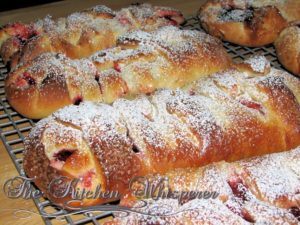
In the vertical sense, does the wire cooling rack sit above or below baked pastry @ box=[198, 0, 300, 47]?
below

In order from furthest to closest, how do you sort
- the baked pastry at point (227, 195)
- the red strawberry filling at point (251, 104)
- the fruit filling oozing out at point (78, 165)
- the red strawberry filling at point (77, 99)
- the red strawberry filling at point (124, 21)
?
the red strawberry filling at point (124, 21) < the red strawberry filling at point (77, 99) < the red strawberry filling at point (251, 104) < the fruit filling oozing out at point (78, 165) < the baked pastry at point (227, 195)

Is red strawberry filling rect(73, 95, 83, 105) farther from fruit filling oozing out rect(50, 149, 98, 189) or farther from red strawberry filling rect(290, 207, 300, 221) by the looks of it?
red strawberry filling rect(290, 207, 300, 221)

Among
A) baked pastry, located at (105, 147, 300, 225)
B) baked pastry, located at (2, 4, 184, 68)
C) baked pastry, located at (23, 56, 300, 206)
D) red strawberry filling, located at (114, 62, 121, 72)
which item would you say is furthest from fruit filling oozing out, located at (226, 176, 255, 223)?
baked pastry, located at (2, 4, 184, 68)

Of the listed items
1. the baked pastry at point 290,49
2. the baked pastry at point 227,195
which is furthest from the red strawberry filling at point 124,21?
the baked pastry at point 227,195

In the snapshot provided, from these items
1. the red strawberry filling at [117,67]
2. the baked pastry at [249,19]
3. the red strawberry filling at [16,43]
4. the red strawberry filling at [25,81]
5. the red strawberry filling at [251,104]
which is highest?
the baked pastry at [249,19]

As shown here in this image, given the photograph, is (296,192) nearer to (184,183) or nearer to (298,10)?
(184,183)

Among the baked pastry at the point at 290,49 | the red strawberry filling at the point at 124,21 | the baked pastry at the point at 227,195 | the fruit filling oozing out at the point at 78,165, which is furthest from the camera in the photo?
the red strawberry filling at the point at 124,21

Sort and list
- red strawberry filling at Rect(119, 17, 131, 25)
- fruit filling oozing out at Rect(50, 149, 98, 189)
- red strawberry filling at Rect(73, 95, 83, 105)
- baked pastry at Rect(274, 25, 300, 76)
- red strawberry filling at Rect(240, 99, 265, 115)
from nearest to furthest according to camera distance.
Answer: fruit filling oozing out at Rect(50, 149, 98, 189) < red strawberry filling at Rect(240, 99, 265, 115) < red strawberry filling at Rect(73, 95, 83, 105) < baked pastry at Rect(274, 25, 300, 76) < red strawberry filling at Rect(119, 17, 131, 25)

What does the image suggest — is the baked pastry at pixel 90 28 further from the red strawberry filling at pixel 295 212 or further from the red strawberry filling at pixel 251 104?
the red strawberry filling at pixel 295 212
